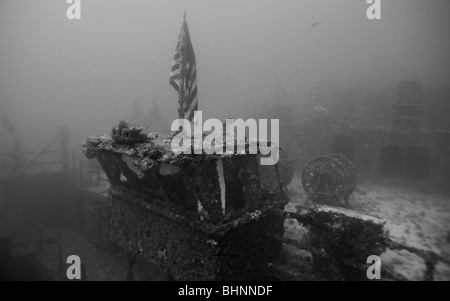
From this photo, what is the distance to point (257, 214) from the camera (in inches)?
187

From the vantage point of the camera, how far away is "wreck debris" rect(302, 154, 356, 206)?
10.5 meters

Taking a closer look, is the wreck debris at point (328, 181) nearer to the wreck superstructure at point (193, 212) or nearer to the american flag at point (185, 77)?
the wreck superstructure at point (193, 212)

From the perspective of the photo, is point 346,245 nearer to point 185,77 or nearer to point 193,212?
point 193,212

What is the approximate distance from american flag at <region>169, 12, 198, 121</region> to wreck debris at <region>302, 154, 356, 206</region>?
6829 millimetres

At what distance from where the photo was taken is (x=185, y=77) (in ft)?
20.9

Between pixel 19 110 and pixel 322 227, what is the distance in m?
73.7

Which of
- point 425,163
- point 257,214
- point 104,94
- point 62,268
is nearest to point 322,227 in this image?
point 257,214

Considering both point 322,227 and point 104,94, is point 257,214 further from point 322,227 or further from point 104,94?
point 104,94

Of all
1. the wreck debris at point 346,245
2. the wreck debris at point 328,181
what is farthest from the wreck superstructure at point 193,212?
the wreck debris at point 328,181

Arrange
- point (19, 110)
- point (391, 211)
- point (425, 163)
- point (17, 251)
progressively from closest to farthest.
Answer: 1. point (17, 251)
2. point (391, 211)
3. point (425, 163)
4. point (19, 110)

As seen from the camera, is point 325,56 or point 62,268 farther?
point 325,56

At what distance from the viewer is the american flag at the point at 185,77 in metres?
6.33
